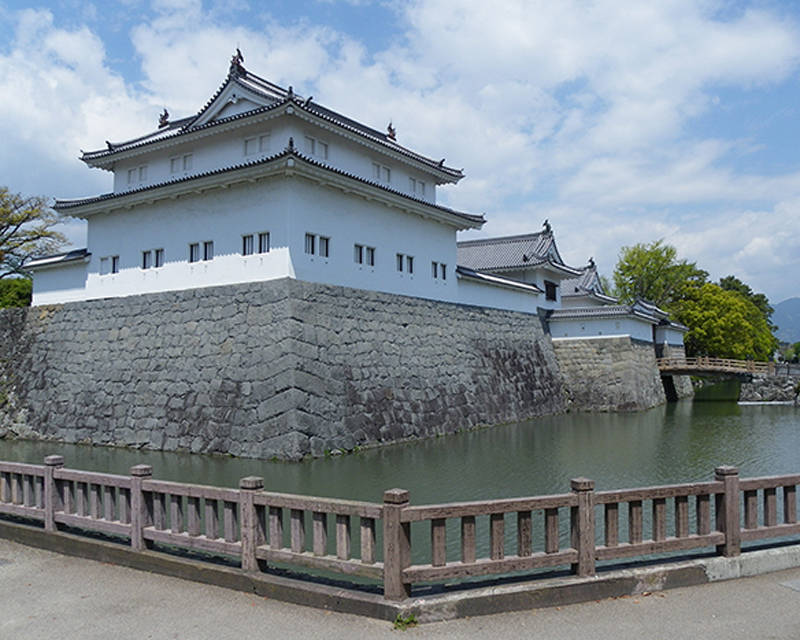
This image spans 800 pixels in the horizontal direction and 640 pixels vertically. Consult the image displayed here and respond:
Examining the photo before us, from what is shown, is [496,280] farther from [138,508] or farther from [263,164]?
[138,508]

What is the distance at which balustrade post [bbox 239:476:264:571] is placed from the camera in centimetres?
453

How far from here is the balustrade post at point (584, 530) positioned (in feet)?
14.3

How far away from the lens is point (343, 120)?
59.7ft

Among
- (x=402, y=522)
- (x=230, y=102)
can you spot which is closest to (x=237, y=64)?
(x=230, y=102)

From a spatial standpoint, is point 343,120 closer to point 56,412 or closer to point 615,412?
point 56,412

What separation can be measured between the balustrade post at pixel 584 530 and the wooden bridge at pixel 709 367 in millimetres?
25388

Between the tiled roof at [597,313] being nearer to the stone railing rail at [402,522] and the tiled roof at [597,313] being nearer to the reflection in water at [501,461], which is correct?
the reflection in water at [501,461]

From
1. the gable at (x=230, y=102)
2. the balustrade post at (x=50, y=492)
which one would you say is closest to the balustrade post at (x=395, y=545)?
the balustrade post at (x=50, y=492)

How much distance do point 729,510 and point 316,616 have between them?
3.26m

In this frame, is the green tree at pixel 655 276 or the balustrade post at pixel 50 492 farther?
the green tree at pixel 655 276

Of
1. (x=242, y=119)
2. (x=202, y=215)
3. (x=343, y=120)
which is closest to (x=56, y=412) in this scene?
(x=202, y=215)

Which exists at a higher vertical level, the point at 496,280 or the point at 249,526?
the point at 496,280

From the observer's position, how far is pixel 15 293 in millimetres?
23641

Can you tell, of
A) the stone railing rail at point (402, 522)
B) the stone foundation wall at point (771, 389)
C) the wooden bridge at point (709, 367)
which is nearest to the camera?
the stone railing rail at point (402, 522)
